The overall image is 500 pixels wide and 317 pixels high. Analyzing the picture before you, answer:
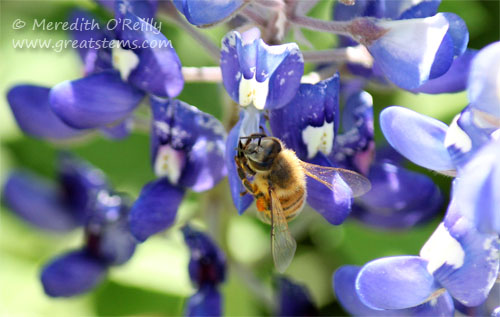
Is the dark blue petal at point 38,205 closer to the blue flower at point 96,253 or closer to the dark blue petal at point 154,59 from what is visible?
the blue flower at point 96,253

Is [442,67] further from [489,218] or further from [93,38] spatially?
[93,38]

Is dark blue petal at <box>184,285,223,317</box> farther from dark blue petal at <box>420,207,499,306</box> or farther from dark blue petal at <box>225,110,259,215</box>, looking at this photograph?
dark blue petal at <box>420,207,499,306</box>

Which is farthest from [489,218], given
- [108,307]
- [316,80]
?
[108,307]

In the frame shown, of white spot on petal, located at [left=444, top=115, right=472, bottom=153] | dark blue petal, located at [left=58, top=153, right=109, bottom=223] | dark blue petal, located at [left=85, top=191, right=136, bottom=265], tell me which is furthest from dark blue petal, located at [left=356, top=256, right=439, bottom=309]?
dark blue petal, located at [left=58, top=153, right=109, bottom=223]

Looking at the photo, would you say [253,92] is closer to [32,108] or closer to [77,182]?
[32,108]

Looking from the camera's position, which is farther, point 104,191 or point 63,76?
point 63,76

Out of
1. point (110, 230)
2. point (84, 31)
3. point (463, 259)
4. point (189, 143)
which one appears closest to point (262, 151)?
point (189, 143)

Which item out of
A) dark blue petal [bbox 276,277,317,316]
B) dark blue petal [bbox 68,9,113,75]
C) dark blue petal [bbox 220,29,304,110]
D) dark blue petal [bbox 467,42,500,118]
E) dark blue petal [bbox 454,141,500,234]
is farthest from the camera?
dark blue petal [bbox 68,9,113,75]

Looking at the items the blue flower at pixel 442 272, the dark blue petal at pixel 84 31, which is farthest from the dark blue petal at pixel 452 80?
the dark blue petal at pixel 84 31
